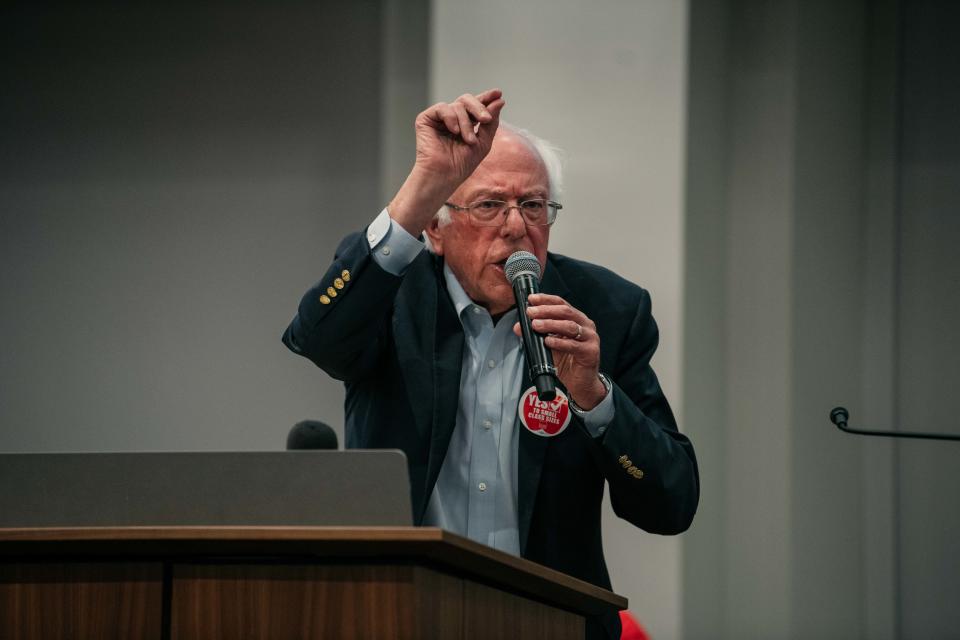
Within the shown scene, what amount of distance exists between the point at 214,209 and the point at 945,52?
251 cm

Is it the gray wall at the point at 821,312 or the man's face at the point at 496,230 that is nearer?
the man's face at the point at 496,230

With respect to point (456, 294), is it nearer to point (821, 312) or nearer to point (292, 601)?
point (292, 601)

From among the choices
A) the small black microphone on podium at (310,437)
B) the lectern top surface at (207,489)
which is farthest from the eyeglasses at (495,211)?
the lectern top surface at (207,489)

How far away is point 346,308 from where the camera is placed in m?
2.21

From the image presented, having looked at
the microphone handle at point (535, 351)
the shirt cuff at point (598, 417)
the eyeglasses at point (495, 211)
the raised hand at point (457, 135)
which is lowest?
the shirt cuff at point (598, 417)

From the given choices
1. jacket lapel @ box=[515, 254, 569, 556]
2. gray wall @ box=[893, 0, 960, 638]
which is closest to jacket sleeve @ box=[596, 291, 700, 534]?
jacket lapel @ box=[515, 254, 569, 556]

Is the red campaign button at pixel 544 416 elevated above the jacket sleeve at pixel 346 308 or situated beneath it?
situated beneath

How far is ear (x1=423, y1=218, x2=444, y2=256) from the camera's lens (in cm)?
253

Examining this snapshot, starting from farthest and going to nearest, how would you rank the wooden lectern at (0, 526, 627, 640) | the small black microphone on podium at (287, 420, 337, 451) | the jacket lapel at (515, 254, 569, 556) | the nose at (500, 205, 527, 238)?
the nose at (500, 205, 527, 238) → the jacket lapel at (515, 254, 569, 556) → the small black microphone on podium at (287, 420, 337, 451) → the wooden lectern at (0, 526, 627, 640)

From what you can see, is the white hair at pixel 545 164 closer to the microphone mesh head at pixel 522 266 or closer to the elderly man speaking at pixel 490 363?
the elderly man speaking at pixel 490 363

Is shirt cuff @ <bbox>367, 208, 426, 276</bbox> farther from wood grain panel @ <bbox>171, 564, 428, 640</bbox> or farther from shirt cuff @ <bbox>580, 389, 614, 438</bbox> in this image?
wood grain panel @ <bbox>171, 564, 428, 640</bbox>

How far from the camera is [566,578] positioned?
1.77m

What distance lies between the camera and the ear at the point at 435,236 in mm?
2527

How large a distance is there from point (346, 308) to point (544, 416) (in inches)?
16.4
